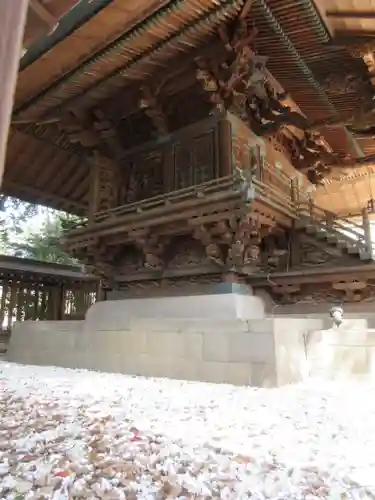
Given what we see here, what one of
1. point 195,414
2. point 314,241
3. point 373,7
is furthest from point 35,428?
point 373,7

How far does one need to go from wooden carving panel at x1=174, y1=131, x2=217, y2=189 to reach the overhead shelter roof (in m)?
1.05

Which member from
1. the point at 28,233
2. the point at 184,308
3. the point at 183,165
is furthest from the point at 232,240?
the point at 28,233

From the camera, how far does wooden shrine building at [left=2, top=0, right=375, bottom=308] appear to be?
587 cm

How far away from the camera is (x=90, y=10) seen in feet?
17.2

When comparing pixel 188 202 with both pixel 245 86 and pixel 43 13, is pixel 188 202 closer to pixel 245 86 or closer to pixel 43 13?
pixel 245 86

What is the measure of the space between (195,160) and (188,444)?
244 inches

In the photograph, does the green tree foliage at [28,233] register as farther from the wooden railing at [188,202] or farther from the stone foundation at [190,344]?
the stone foundation at [190,344]

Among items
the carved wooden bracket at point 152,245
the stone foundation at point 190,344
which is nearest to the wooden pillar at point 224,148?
the carved wooden bracket at point 152,245

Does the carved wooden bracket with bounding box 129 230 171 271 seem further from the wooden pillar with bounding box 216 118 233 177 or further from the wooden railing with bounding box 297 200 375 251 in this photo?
the wooden railing with bounding box 297 200 375 251

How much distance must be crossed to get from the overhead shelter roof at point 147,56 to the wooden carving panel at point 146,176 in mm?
984

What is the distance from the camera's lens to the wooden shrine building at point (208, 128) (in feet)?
19.2

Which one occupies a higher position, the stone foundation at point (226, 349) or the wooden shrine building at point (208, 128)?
the wooden shrine building at point (208, 128)

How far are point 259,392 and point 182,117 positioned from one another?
6.07 metres

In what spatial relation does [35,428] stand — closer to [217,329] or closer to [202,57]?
[217,329]
